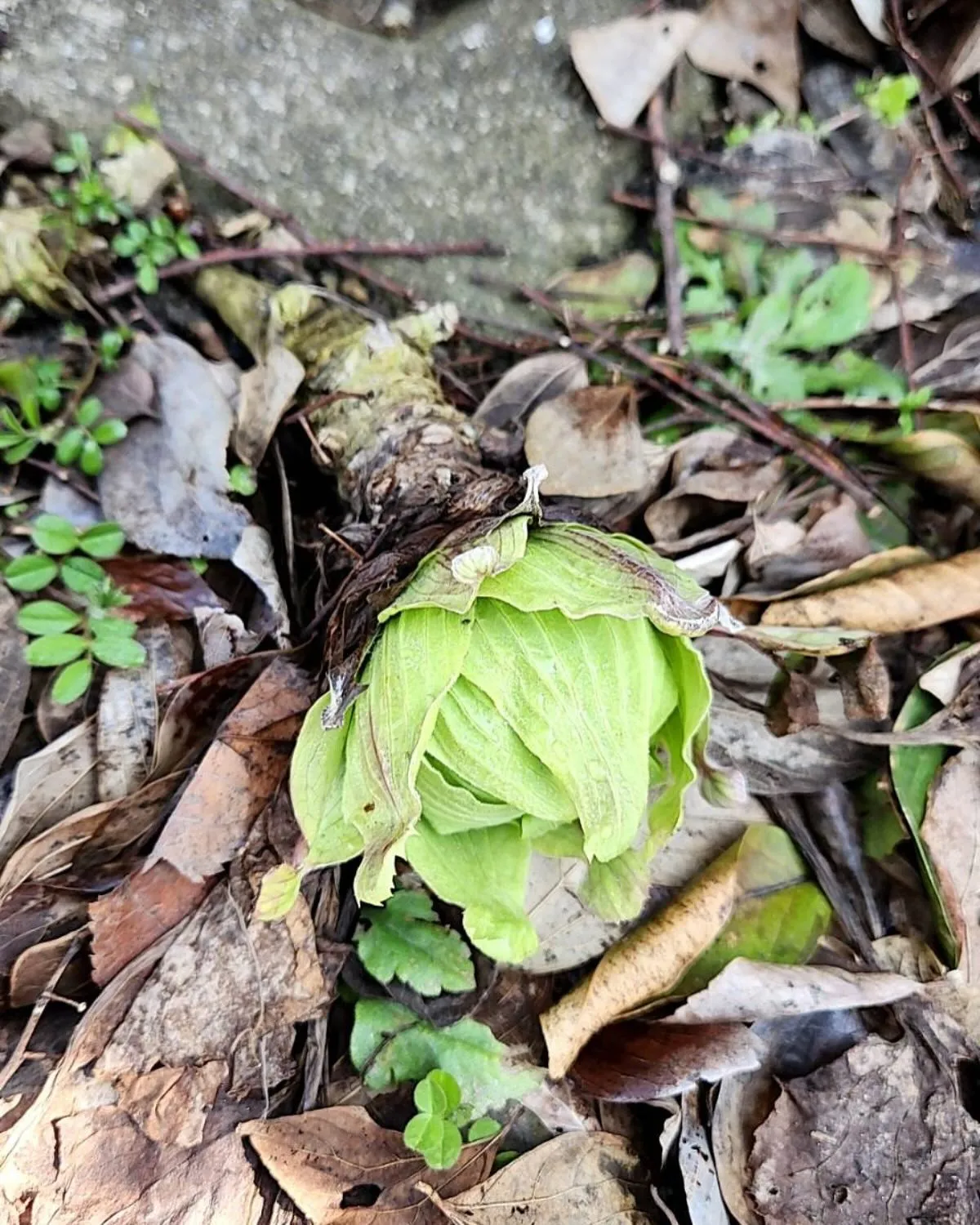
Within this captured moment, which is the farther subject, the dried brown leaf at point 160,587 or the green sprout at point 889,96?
the green sprout at point 889,96

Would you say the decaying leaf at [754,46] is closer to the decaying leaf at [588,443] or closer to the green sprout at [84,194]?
the decaying leaf at [588,443]

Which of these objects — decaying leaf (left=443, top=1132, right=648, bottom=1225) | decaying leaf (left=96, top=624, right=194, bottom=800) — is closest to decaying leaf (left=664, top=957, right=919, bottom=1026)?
decaying leaf (left=443, top=1132, right=648, bottom=1225)

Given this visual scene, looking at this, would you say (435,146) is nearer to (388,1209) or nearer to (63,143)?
(63,143)

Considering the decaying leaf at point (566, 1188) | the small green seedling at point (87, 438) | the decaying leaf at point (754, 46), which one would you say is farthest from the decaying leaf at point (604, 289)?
the decaying leaf at point (566, 1188)

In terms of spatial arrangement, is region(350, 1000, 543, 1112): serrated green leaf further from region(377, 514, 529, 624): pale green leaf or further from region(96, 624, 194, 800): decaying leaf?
region(377, 514, 529, 624): pale green leaf

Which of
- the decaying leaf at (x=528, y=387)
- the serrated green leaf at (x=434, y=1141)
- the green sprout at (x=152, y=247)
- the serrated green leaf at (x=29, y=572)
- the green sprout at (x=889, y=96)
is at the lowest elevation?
the serrated green leaf at (x=434, y=1141)
